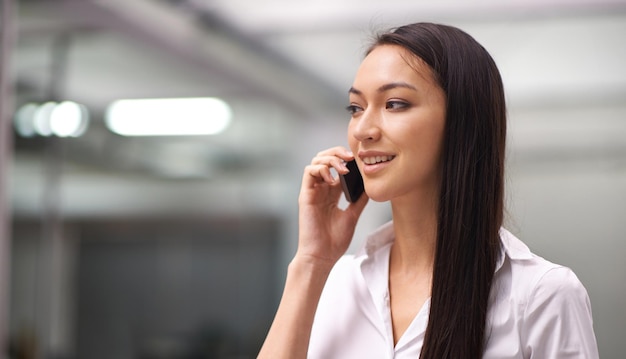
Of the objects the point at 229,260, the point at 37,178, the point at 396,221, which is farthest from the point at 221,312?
the point at 396,221

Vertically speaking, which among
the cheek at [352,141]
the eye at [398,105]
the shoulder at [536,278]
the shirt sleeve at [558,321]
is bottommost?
the shirt sleeve at [558,321]

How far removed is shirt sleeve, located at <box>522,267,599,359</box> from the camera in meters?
1.26

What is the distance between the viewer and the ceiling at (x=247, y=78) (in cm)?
508

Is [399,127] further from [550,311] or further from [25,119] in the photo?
[25,119]

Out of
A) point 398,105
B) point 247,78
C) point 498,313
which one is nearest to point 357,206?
point 398,105

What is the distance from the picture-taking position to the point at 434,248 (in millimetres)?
1477

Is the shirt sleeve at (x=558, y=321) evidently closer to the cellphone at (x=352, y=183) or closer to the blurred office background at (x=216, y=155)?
the cellphone at (x=352, y=183)

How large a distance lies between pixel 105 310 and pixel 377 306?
4552 mm

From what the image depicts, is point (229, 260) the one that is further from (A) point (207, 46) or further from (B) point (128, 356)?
(A) point (207, 46)

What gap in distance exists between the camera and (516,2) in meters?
4.93

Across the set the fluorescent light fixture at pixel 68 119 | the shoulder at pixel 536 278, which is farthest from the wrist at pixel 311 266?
the fluorescent light fixture at pixel 68 119

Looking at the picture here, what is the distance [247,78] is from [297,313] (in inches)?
190

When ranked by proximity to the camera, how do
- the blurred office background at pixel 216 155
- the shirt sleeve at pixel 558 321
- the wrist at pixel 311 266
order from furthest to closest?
the blurred office background at pixel 216 155
the wrist at pixel 311 266
the shirt sleeve at pixel 558 321

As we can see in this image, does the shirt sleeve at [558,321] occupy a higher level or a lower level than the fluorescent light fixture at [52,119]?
lower
